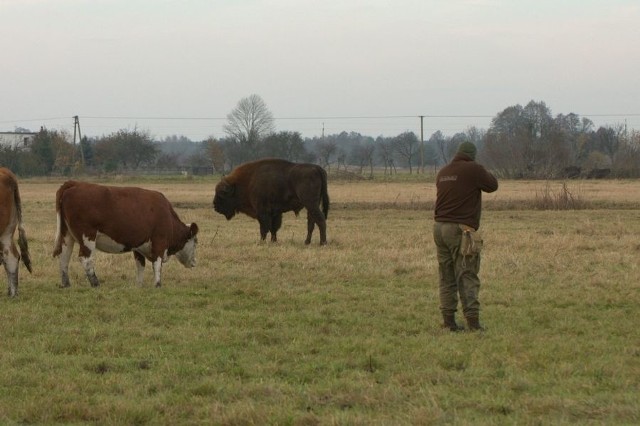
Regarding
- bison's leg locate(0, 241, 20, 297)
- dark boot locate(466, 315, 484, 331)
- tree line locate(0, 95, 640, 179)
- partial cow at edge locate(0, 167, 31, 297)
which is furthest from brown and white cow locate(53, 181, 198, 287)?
tree line locate(0, 95, 640, 179)

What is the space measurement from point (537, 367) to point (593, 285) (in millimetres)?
5536

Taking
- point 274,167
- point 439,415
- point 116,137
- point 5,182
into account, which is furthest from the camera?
point 116,137

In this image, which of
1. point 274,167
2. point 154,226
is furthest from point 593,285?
point 274,167

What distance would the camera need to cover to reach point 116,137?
100m

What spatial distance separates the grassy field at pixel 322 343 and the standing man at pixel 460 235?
37 cm

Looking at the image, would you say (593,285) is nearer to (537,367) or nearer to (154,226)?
→ (537,367)

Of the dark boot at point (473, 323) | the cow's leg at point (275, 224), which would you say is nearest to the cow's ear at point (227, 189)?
the cow's leg at point (275, 224)

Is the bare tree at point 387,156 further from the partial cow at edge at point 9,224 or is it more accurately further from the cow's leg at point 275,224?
the partial cow at edge at point 9,224

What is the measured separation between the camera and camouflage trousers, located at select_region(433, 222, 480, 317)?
9.86 meters

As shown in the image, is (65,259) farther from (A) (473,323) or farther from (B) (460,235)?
(A) (473,323)

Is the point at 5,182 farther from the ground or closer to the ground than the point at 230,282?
farther from the ground

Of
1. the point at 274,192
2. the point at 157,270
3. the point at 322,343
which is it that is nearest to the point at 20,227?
the point at 157,270

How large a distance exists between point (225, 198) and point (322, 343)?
44.3 feet

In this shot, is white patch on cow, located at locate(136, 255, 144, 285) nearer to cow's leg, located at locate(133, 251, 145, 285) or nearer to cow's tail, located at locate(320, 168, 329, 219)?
A: cow's leg, located at locate(133, 251, 145, 285)
